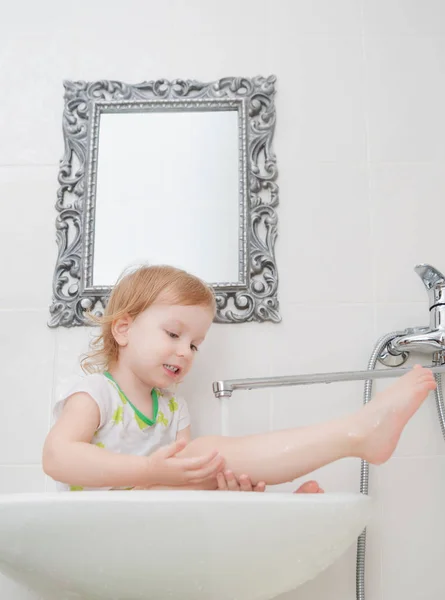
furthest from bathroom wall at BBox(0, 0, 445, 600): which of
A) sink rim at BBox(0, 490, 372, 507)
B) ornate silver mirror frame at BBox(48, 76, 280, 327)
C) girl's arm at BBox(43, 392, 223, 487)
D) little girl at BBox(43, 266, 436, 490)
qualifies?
sink rim at BBox(0, 490, 372, 507)

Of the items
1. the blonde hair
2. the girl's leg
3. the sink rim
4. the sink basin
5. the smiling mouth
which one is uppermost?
the blonde hair

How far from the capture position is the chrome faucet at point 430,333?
1357 millimetres

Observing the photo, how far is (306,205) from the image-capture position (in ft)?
5.04

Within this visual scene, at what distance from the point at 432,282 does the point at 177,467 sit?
2.44ft

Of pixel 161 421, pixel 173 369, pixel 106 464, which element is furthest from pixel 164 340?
pixel 106 464

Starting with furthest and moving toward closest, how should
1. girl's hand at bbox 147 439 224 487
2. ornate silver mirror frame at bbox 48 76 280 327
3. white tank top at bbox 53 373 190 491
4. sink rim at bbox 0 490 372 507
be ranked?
ornate silver mirror frame at bbox 48 76 280 327, white tank top at bbox 53 373 190 491, girl's hand at bbox 147 439 224 487, sink rim at bbox 0 490 372 507

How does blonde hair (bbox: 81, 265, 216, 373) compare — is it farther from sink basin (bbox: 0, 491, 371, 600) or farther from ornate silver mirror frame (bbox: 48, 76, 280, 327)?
sink basin (bbox: 0, 491, 371, 600)

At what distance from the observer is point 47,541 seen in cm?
84

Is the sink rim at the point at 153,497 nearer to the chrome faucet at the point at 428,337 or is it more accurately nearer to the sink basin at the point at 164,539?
the sink basin at the point at 164,539

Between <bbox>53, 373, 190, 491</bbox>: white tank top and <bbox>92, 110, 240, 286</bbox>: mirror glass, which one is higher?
<bbox>92, 110, 240, 286</bbox>: mirror glass

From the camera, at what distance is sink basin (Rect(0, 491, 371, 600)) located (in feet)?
2.68

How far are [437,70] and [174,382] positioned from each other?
1.01m

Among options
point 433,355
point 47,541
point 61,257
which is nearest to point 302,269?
point 433,355

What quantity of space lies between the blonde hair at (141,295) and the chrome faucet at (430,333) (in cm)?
41
